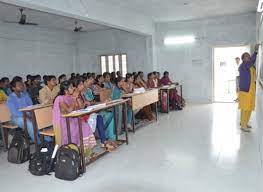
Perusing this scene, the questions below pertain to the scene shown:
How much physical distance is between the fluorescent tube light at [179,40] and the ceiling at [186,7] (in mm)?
719

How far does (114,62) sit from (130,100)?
532cm

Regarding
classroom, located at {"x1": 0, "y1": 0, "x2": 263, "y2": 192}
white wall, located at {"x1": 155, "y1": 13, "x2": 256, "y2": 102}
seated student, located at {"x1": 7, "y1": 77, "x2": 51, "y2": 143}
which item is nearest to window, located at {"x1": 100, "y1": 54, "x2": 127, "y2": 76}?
classroom, located at {"x1": 0, "y1": 0, "x2": 263, "y2": 192}

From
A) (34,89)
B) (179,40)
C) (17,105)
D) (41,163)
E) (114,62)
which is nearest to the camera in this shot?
(41,163)

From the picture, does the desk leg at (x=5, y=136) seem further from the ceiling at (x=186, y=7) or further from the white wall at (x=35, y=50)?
the white wall at (x=35, y=50)

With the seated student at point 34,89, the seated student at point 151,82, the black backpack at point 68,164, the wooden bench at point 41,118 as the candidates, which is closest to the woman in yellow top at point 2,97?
the seated student at point 34,89

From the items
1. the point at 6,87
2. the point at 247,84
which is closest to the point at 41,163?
the point at 6,87

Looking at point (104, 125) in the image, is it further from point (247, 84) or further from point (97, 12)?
point (247, 84)

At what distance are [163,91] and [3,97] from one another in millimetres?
4129

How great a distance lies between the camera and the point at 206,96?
8977mm

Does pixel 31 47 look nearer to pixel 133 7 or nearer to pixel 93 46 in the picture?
pixel 93 46

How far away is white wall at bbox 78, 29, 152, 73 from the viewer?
967cm

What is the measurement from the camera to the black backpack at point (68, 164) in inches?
127

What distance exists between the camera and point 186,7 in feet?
23.0

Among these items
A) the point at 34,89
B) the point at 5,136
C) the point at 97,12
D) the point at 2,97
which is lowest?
the point at 5,136
